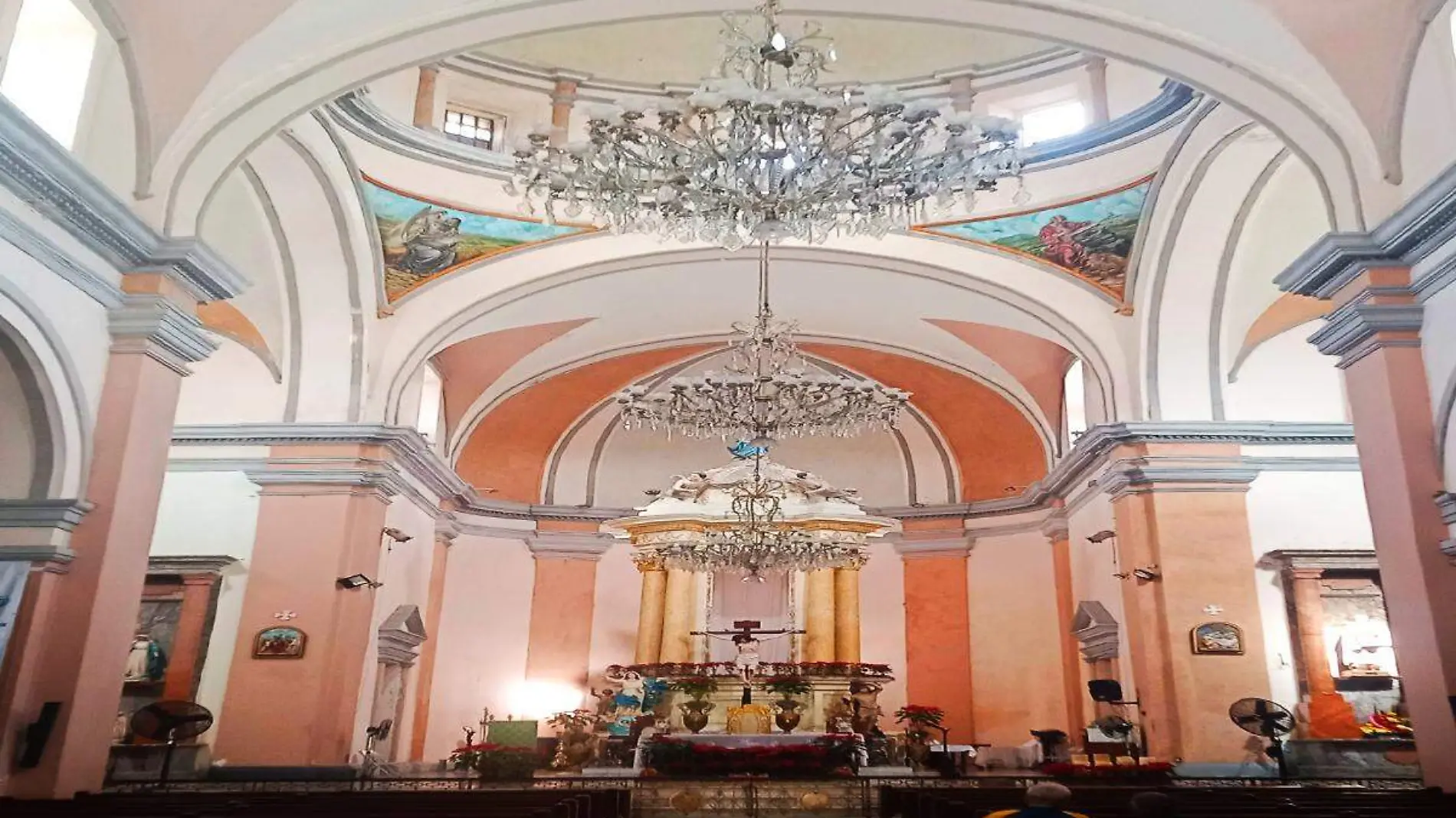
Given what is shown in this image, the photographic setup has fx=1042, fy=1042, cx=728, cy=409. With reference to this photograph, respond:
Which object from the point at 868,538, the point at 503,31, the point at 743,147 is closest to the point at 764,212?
the point at 743,147

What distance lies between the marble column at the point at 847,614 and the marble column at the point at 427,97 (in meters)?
8.19

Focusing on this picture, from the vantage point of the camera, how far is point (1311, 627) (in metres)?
10.0

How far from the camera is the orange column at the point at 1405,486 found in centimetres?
585

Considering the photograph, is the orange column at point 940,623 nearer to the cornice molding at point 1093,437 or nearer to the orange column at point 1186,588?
the cornice molding at point 1093,437

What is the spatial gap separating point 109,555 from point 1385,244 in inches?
313

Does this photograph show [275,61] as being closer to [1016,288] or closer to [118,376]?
[118,376]

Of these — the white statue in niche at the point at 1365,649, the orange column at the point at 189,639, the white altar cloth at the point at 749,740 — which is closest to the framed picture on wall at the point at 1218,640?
the white statue in niche at the point at 1365,649

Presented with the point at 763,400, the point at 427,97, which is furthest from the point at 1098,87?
the point at 427,97

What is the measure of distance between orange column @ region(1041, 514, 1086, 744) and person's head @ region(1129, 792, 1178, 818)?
1030 cm

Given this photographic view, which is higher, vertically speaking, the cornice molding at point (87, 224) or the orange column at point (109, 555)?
the cornice molding at point (87, 224)

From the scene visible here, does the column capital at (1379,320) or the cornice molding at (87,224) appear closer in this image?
the cornice molding at (87,224)

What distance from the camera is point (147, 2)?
257 inches

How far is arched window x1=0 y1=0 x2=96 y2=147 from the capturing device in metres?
6.27

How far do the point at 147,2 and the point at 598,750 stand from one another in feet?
31.3
